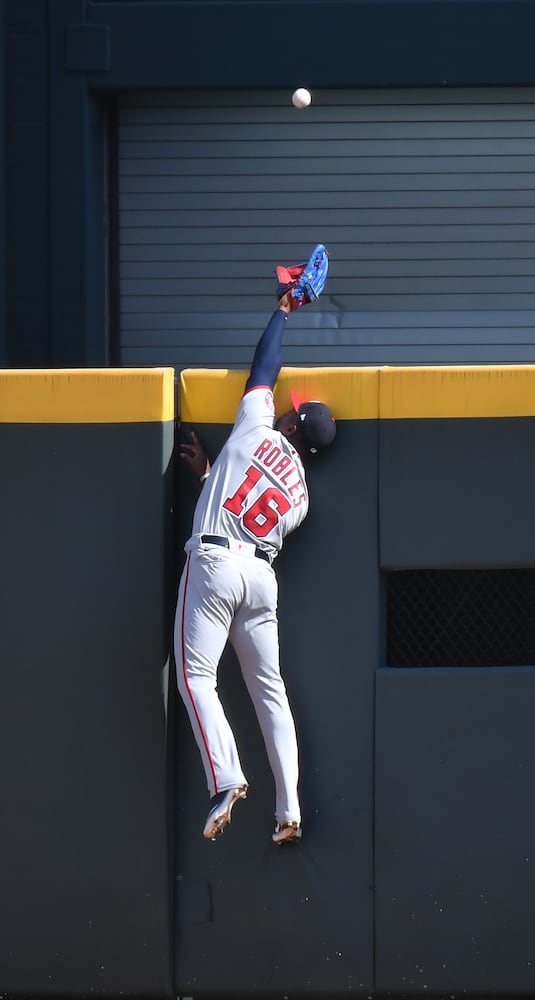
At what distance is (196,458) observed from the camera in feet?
15.9

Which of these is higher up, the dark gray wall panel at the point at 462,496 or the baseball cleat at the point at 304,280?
the baseball cleat at the point at 304,280

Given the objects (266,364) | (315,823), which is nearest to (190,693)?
(315,823)

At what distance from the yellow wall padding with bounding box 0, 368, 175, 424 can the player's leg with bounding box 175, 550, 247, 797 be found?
65cm

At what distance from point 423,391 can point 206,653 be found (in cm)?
136

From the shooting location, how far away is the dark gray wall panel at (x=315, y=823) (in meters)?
4.82

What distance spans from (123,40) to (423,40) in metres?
2.07

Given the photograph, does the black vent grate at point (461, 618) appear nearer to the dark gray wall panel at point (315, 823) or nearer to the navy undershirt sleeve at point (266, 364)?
the dark gray wall panel at point (315, 823)

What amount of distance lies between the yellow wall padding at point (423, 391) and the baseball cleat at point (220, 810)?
153 cm

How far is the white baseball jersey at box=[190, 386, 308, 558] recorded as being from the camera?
A: 15.2 ft

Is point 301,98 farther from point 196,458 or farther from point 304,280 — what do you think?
point 196,458

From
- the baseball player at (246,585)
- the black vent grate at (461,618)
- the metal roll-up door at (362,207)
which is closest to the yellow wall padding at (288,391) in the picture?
the baseball player at (246,585)

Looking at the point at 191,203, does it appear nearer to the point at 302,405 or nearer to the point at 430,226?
the point at 430,226

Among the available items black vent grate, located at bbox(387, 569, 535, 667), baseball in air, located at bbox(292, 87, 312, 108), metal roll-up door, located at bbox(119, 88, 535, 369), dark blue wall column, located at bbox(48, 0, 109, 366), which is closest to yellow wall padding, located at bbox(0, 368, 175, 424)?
black vent grate, located at bbox(387, 569, 535, 667)

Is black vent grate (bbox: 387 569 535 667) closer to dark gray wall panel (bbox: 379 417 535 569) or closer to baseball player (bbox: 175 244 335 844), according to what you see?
dark gray wall panel (bbox: 379 417 535 569)
